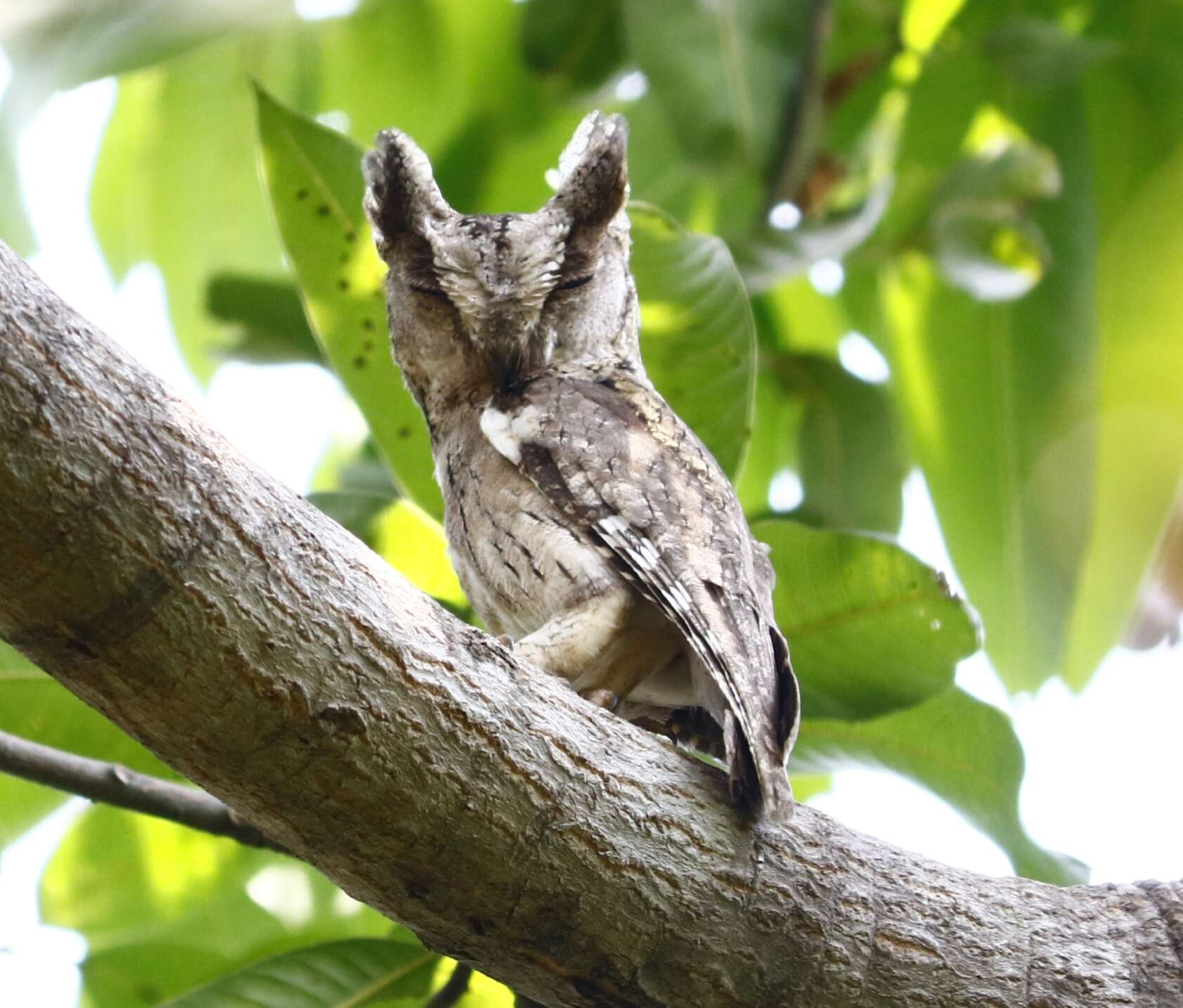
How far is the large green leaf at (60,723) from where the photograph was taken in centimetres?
245

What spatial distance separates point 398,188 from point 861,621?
1.18 meters

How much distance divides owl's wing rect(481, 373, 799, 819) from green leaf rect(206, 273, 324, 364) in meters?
0.97

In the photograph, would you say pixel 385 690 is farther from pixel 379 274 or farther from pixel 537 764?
pixel 379 274

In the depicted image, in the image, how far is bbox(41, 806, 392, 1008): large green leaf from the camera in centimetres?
294

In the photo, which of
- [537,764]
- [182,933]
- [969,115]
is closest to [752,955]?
[537,764]

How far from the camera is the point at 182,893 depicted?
301 cm

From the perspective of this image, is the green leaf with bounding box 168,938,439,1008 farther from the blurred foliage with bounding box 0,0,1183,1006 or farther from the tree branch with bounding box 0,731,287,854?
the tree branch with bounding box 0,731,287,854

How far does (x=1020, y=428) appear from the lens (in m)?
4.20

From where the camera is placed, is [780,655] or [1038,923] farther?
[780,655]

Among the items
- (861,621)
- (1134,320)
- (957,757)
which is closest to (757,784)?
(861,621)

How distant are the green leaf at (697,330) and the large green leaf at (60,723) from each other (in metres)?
1.25

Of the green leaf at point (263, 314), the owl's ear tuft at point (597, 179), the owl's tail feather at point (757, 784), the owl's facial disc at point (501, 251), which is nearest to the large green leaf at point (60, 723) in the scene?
the owl's facial disc at point (501, 251)

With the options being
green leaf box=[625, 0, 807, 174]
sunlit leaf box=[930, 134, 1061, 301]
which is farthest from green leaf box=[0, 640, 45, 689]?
sunlit leaf box=[930, 134, 1061, 301]

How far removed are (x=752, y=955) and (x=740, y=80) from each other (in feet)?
7.75
